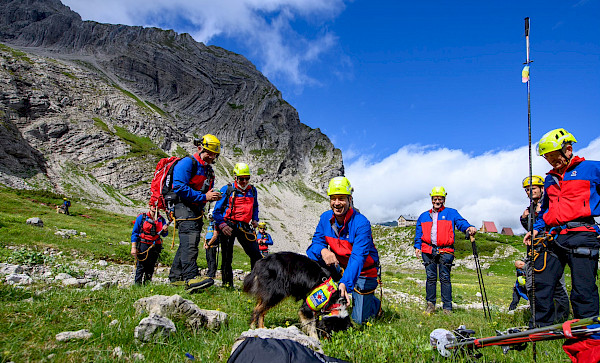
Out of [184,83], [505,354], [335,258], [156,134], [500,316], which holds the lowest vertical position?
[500,316]

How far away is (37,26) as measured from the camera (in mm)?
170250

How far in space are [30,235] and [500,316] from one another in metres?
20.6

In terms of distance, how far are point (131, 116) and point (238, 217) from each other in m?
124

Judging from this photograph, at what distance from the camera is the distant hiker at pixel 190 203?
21.8ft

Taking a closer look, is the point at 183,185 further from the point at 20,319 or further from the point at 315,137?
the point at 315,137

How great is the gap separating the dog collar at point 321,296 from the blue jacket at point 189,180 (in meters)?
3.49

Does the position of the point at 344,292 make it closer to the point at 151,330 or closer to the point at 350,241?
the point at 350,241

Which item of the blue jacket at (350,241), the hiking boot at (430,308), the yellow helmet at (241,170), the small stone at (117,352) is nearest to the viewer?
the small stone at (117,352)

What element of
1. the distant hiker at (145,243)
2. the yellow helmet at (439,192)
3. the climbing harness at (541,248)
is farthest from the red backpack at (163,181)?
the climbing harness at (541,248)

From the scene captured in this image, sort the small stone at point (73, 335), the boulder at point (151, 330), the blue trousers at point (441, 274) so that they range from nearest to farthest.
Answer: the small stone at point (73, 335), the boulder at point (151, 330), the blue trousers at point (441, 274)

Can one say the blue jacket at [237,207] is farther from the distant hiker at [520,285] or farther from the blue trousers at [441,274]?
the distant hiker at [520,285]

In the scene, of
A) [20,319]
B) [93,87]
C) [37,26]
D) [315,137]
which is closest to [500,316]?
[20,319]

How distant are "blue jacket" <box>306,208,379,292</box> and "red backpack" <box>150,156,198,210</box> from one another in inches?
136

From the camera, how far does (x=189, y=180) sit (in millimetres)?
6902
